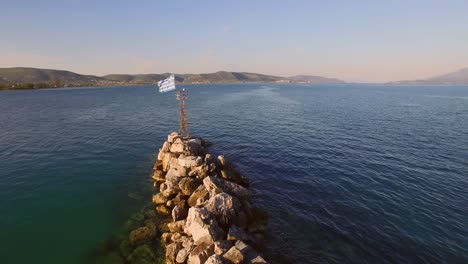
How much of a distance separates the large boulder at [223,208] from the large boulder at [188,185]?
6.32 m

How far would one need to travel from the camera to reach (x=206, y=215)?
22.2 metres

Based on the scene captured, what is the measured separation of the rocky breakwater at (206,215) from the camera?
64.1ft

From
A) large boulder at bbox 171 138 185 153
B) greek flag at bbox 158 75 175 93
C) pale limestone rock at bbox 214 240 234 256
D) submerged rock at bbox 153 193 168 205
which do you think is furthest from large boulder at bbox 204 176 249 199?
greek flag at bbox 158 75 175 93

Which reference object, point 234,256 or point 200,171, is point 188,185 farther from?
point 234,256

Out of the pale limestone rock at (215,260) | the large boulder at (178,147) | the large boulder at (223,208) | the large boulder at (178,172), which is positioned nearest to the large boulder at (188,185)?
the large boulder at (178,172)

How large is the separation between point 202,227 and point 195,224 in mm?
869

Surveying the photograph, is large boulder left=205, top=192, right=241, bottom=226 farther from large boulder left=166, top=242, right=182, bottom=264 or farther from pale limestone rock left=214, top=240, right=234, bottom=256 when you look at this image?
large boulder left=166, top=242, right=182, bottom=264

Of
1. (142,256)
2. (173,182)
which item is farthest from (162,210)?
(142,256)

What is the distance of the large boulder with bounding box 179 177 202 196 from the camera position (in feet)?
98.3

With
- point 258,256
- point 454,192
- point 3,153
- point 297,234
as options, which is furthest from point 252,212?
point 3,153

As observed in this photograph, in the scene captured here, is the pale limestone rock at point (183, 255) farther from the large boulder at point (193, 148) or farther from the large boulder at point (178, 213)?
the large boulder at point (193, 148)

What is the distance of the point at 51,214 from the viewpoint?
2647 centimetres

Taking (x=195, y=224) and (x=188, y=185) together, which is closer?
(x=195, y=224)

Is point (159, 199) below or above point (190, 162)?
below
